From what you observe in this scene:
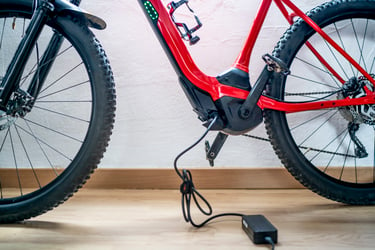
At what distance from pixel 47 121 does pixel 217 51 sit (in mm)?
757

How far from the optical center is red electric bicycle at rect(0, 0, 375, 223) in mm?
914

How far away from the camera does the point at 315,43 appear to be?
1.26 metres

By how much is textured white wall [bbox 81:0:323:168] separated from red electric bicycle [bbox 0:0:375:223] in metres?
0.16

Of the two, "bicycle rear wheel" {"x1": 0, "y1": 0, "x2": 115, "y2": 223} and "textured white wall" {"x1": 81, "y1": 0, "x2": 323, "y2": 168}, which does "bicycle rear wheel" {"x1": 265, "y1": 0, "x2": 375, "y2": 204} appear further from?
"bicycle rear wheel" {"x1": 0, "y1": 0, "x2": 115, "y2": 223}

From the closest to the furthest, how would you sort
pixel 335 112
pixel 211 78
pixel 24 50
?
1. pixel 24 50
2. pixel 211 78
3. pixel 335 112

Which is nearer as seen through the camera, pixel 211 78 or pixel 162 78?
pixel 211 78

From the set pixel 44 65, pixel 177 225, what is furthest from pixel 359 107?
pixel 44 65

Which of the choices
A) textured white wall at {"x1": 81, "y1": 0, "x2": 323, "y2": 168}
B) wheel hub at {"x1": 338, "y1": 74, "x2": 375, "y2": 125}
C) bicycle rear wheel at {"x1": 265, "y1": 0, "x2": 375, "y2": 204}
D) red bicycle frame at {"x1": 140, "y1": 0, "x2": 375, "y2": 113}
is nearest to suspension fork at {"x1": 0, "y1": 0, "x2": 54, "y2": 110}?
red bicycle frame at {"x1": 140, "y1": 0, "x2": 375, "y2": 113}

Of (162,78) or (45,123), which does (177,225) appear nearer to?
(162,78)

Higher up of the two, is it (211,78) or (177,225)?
(211,78)

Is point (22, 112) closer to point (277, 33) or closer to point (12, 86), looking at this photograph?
point (12, 86)

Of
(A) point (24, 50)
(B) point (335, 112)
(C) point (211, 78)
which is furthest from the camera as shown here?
(B) point (335, 112)

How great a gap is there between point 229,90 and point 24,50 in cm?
59

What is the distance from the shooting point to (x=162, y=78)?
4.29ft
